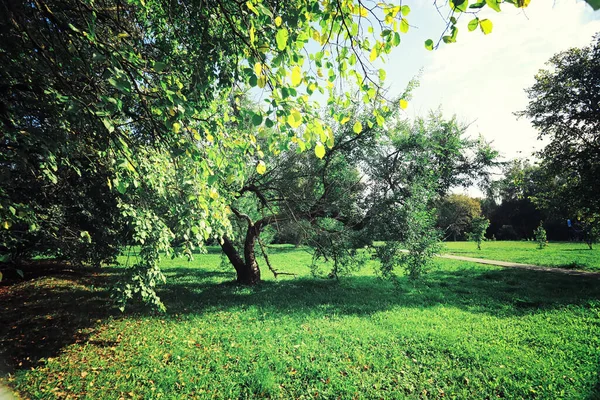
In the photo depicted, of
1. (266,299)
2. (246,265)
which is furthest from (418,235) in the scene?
(246,265)

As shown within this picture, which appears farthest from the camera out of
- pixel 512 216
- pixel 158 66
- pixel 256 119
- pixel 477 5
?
pixel 512 216

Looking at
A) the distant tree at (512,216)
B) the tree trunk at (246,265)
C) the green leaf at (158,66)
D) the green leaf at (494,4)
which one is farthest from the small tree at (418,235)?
the distant tree at (512,216)

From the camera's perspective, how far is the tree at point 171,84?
215 centimetres

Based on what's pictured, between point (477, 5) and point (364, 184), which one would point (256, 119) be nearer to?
point (477, 5)

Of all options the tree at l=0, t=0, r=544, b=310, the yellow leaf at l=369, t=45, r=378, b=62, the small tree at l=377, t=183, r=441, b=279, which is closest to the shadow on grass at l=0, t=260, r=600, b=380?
the small tree at l=377, t=183, r=441, b=279

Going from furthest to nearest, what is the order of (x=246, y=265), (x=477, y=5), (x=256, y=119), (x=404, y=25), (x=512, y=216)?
(x=512, y=216) < (x=246, y=265) < (x=404, y=25) < (x=256, y=119) < (x=477, y=5)

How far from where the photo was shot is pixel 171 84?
10.4 feet

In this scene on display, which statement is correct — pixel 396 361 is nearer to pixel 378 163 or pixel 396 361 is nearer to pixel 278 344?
pixel 278 344

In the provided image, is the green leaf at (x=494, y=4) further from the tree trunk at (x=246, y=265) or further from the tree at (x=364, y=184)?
the tree trunk at (x=246, y=265)

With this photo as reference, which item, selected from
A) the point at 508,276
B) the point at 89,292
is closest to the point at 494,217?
the point at 508,276

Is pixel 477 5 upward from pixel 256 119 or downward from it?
upward

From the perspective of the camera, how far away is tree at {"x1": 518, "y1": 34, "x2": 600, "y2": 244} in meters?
A: 11.5

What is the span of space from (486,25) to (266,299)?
9729 millimetres

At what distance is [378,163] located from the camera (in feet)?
32.6
